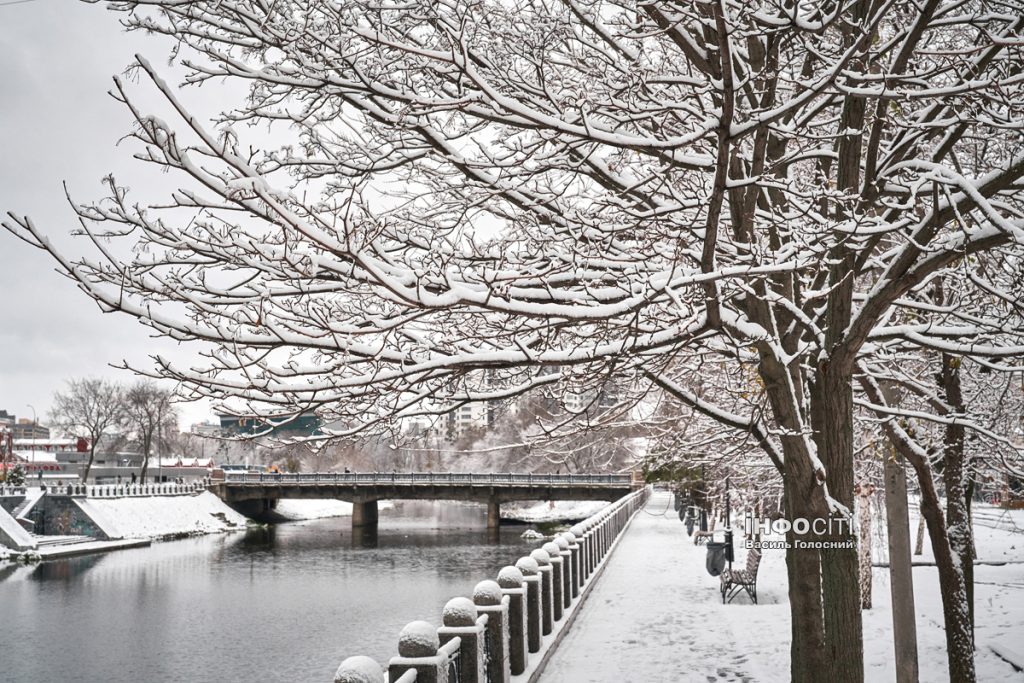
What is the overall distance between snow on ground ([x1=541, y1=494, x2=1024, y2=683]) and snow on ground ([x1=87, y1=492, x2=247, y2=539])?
146 ft

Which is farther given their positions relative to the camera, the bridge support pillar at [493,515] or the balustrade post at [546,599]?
the bridge support pillar at [493,515]

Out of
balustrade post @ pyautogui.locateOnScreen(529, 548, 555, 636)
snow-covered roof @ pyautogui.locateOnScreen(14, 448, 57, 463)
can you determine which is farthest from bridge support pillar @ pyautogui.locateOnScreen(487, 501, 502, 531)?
snow-covered roof @ pyautogui.locateOnScreen(14, 448, 57, 463)

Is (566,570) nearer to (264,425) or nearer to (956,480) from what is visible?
(956,480)

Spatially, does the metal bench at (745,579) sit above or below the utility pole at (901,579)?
below

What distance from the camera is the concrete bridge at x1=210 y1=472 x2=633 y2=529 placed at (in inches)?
2350

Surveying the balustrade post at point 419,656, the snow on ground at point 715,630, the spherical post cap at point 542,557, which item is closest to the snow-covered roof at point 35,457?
the snow on ground at point 715,630

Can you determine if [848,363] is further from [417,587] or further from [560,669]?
[417,587]

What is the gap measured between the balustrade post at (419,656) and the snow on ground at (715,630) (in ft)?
13.4

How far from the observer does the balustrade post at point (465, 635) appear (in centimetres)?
709

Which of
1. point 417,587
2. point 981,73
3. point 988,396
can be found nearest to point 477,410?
point 981,73

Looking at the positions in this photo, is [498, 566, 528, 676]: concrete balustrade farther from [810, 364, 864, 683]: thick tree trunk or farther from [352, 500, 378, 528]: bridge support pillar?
[352, 500, 378, 528]: bridge support pillar

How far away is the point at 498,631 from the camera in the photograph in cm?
820

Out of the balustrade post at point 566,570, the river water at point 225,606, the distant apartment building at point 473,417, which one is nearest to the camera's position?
the distant apartment building at point 473,417

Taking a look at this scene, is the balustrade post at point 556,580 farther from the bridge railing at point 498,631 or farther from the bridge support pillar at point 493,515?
the bridge support pillar at point 493,515
